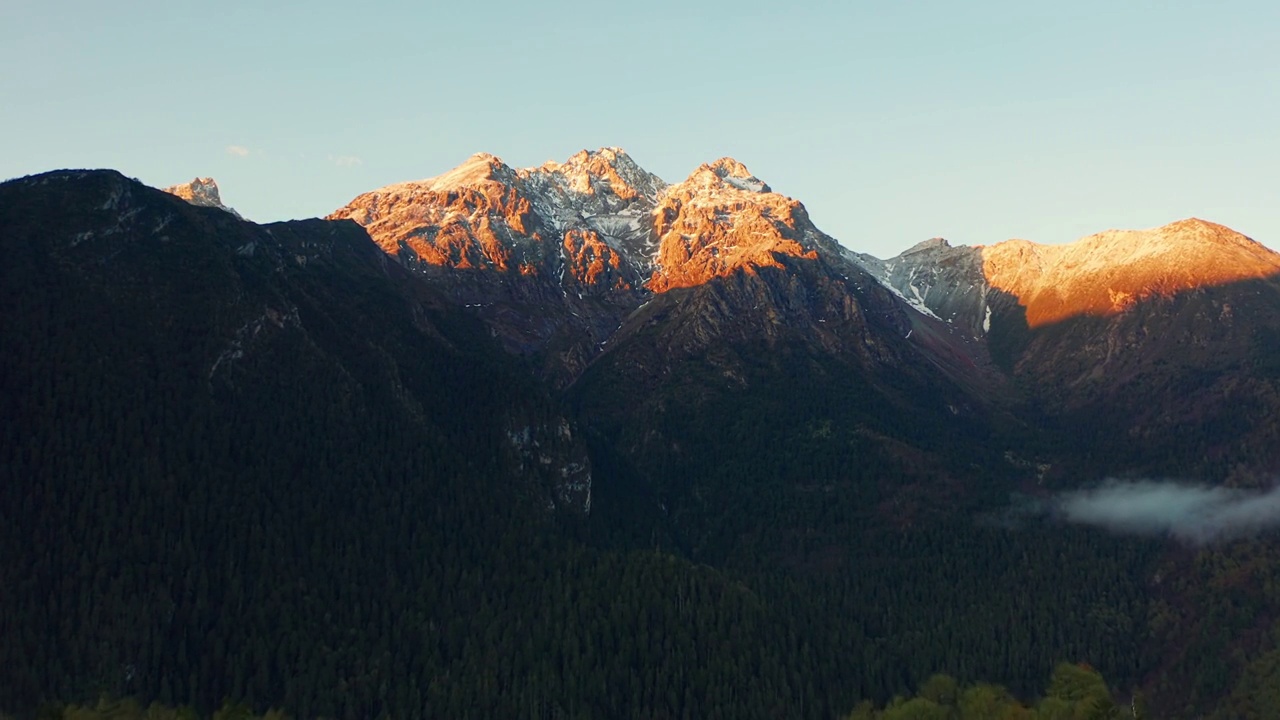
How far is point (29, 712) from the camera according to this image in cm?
18862

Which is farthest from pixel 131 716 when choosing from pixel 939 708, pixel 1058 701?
pixel 1058 701

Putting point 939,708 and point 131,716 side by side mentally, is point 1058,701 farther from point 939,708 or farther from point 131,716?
point 131,716

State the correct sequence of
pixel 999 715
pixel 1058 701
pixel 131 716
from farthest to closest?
1. pixel 1058 701
2. pixel 999 715
3. pixel 131 716

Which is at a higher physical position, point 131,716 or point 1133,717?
point 131,716

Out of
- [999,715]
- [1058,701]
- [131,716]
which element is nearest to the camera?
[131,716]

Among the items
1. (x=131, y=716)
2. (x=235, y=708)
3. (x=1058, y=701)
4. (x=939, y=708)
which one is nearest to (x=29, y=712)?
(x=235, y=708)

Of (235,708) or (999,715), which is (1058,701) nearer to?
(999,715)

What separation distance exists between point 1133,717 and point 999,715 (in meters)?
25.3

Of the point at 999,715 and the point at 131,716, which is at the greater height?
the point at 131,716

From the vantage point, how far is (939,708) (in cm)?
19700

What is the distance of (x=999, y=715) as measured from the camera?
18550 cm

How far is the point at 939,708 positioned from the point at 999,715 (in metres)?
13.5

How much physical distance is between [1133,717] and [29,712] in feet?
602

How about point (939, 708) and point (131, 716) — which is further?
point (939, 708)
